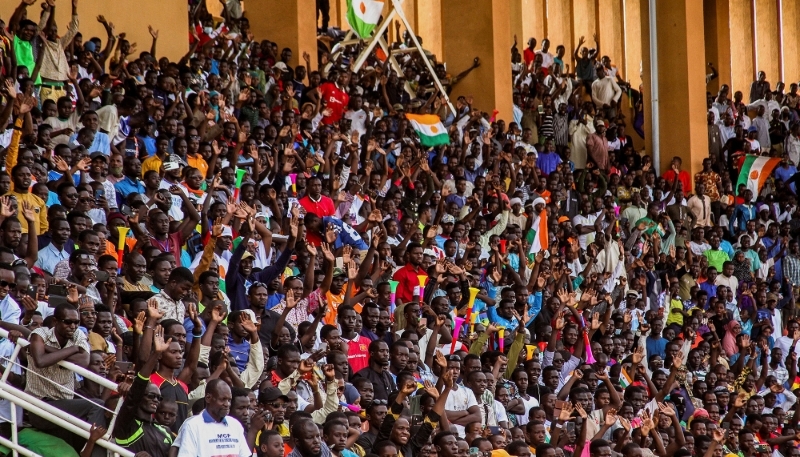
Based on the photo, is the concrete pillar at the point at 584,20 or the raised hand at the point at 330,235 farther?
the concrete pillar at the point at 584,20

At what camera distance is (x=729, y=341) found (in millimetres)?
14328

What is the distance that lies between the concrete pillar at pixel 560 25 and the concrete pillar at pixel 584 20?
70mm

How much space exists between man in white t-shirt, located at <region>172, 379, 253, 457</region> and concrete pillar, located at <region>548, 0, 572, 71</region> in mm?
18236

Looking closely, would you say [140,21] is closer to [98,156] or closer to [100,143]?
[100,143]

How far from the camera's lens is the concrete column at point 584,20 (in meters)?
24.5

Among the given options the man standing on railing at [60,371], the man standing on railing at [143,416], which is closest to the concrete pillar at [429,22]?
the man standing on railing at [60,371]

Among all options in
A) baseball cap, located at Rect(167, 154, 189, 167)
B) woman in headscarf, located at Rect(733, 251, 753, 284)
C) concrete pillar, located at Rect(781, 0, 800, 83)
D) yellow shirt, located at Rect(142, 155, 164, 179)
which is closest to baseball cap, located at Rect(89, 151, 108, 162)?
yellow shirt, located at Rect(142, 155, 164, 179)

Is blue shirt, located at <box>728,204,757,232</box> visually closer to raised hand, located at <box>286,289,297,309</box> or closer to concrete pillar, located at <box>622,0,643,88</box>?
concrete pillar, located at <box>622,0,643,88</box>

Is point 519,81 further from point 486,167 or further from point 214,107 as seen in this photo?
point 214,107

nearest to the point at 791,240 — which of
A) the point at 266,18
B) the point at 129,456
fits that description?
the point at 266,18

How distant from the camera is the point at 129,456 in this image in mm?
6465

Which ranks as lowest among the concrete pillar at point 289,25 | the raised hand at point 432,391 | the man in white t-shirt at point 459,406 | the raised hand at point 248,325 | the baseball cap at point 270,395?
the man in white t-shirt at point 459,406

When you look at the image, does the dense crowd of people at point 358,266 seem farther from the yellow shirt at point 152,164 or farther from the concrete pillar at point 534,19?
the concrete pillar at point 534,19

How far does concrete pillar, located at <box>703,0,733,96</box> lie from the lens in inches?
986
